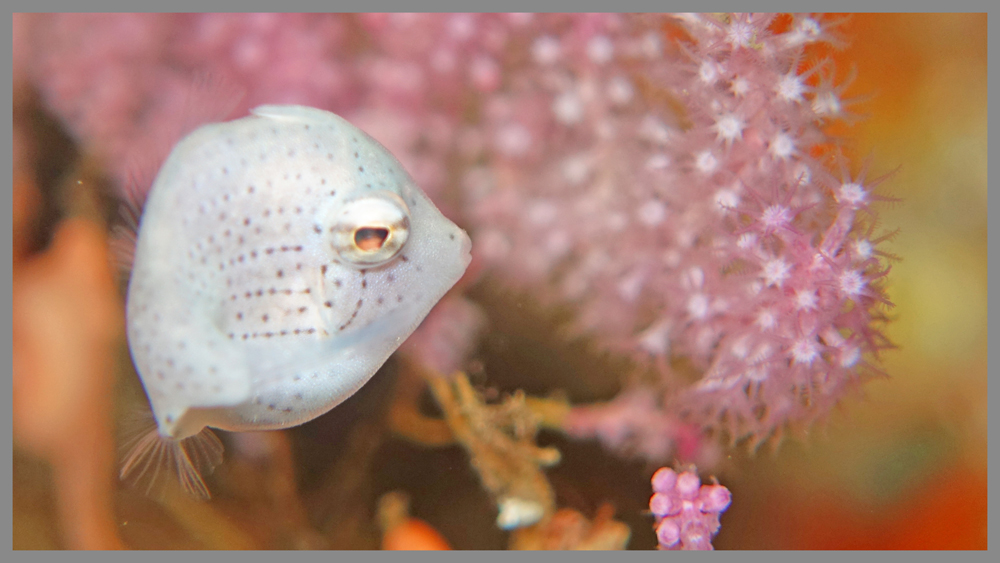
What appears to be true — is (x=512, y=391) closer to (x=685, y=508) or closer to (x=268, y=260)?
(x=685, y=508)

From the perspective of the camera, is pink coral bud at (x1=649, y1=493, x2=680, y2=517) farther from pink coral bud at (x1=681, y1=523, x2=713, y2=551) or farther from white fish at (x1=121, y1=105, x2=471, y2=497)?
white fish at (x1=121, y1=105, x2=471, y2=497)

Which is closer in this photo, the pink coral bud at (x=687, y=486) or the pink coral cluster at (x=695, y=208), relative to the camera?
the pink coral cluster at (x=695, y=208)

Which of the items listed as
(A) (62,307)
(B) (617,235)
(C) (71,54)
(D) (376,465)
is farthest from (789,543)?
(C) (71,54)

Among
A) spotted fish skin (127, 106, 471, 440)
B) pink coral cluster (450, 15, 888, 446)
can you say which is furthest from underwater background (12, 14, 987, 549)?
spotted fish skin (127, 106, 471, 440)

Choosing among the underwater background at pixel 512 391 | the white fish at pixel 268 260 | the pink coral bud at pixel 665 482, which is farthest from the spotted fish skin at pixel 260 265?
the pink coral bud at pixel 665 482

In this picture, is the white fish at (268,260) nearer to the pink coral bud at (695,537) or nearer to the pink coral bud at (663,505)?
the pink coral bud at (663,505)

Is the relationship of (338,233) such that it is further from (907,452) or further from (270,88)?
(907,452)

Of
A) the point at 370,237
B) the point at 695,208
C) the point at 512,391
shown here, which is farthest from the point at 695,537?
the point at 370,237
